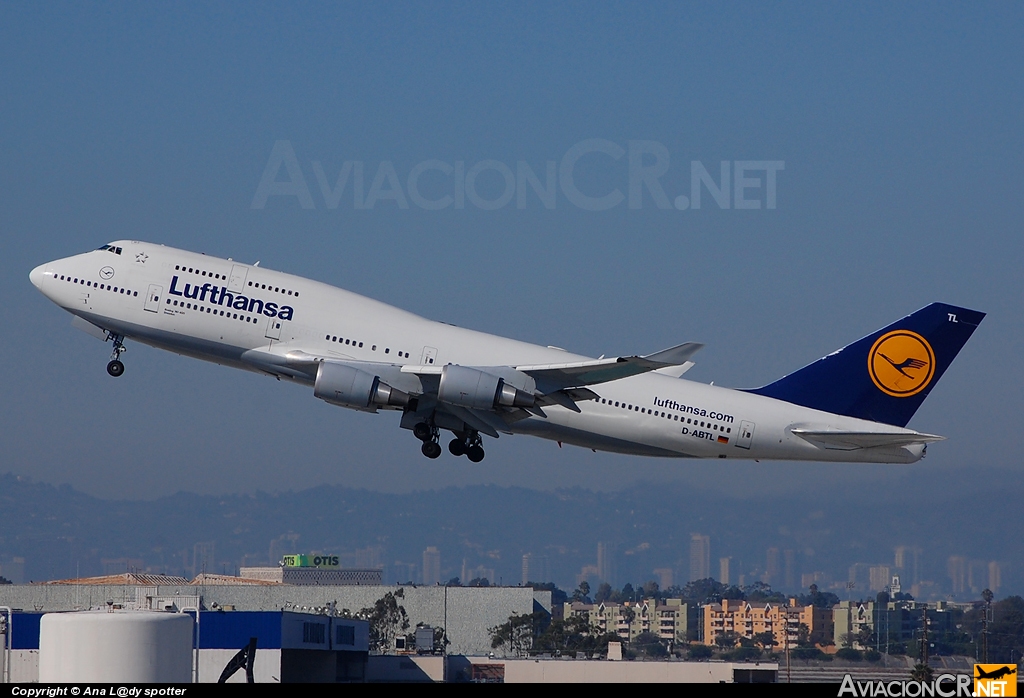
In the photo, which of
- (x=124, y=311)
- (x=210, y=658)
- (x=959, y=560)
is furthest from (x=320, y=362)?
(x=959, y=560)

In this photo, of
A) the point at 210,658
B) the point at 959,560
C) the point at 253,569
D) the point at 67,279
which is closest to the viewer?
the point at 67,279

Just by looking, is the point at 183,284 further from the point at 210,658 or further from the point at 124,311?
the point at 210,658

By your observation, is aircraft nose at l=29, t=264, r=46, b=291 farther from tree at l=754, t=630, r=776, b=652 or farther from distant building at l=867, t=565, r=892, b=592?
distant building at l=867, t=565, r=892, b=592

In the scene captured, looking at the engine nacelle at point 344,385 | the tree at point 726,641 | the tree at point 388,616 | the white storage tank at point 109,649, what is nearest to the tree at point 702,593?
the tree at point 388,616

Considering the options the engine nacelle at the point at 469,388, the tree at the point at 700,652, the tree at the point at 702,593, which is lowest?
the tree at the point at 700,652

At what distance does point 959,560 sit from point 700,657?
312 feet

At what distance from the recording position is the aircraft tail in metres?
47.4

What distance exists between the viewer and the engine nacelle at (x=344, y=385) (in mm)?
42375

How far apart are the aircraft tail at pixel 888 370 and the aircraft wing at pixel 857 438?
148 centimetres

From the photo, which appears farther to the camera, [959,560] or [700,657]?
[959,560]

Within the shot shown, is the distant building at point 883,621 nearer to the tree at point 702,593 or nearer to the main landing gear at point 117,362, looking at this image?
the tree at point 702,593

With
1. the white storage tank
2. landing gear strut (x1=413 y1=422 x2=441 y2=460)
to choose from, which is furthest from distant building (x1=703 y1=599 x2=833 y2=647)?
the white storage tank

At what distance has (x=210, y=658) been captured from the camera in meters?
49.6

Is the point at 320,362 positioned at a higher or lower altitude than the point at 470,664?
higher
